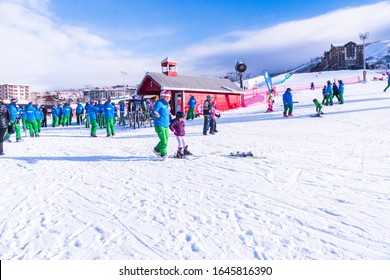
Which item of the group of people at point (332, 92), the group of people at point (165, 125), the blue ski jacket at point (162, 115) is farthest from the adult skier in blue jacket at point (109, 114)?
the group of people at point (332, 92)

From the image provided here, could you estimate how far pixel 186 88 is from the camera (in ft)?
78.0

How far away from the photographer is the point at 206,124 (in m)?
11.9

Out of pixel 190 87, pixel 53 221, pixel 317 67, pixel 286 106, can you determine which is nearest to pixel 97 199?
pixel 53 221

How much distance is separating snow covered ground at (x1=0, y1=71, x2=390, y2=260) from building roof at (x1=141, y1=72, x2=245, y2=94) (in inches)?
636

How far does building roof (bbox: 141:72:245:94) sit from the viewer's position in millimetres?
23291

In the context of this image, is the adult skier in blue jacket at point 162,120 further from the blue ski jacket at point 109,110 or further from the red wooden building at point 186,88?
the red wooden building at point 186,88

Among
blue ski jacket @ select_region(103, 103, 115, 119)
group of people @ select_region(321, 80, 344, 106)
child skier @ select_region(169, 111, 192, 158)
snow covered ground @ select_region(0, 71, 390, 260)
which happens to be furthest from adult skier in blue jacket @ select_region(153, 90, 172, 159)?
group of people @ select_region(321, 80, 344, 106)

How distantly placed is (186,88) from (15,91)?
165513 millimetres

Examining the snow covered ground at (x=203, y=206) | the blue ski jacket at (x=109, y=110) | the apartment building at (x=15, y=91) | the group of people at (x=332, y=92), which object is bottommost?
the snow covered ground at (x=203, y=206)

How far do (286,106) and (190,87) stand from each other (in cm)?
1056

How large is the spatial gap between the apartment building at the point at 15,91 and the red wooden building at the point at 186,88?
146543 millimetres

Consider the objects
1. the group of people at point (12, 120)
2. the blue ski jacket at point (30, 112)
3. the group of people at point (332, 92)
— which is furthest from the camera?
the group of people at point (332, 92)

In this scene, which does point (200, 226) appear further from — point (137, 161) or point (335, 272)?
point (137, 161)

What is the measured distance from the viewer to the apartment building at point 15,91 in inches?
5920
